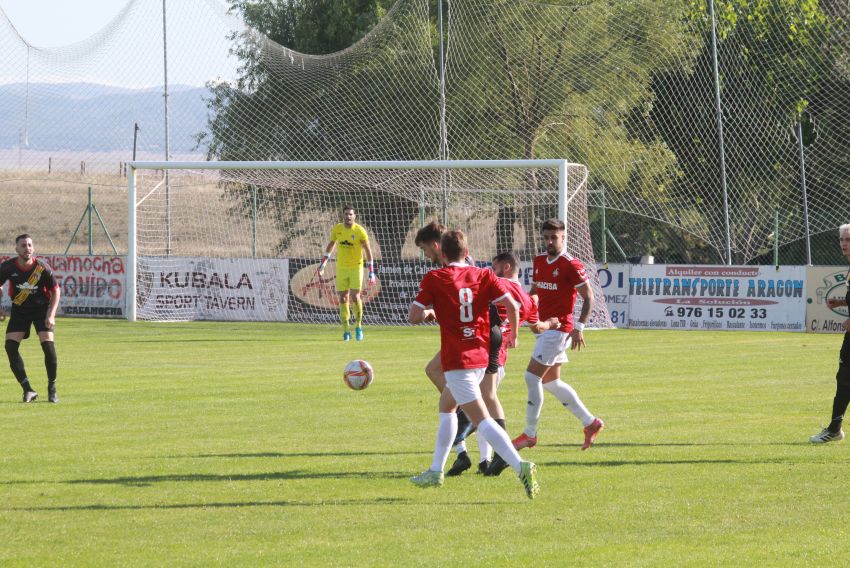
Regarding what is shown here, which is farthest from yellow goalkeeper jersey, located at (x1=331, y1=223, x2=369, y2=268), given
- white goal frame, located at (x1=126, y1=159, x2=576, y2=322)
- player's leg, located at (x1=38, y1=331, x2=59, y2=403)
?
player's leg, located at (x1=38, y1=331, x2=59, y2=403)

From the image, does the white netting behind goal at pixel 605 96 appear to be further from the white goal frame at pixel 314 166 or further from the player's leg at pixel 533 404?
the player's leg at pixel 533 404

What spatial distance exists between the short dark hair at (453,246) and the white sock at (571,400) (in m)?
2.40

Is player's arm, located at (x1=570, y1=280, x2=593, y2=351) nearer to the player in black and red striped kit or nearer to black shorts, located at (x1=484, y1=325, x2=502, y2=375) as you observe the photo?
black shorts, located at (x1=484, y1=325, x2=502, y2=375)

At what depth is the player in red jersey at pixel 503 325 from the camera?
30.7 ft

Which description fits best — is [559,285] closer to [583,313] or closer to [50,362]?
[583,313]

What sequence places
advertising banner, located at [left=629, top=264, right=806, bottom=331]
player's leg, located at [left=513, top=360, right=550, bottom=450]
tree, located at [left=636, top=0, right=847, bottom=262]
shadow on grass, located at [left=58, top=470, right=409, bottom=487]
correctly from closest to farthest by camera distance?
shadow on grass, located at [left=58, top=470, right=409, bottom=487] → player's leg, located at [left=513, top=360, right=550, bottom=450] → tree, located at [left=636, top=0, right=847, bottom=262] → advertising banner, located at [left=629, top=264, right=806, bottom=331]

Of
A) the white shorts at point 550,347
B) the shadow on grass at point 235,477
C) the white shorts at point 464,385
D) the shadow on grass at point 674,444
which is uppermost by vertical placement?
the white shorts at point 550,347

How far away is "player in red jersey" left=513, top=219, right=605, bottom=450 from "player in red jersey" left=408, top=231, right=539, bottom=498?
1.93m

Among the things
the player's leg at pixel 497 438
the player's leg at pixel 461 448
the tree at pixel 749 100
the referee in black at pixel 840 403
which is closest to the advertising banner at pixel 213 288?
the tree at pixel 749 100

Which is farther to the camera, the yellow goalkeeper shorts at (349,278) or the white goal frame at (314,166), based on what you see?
the white goal frame at (314,166)

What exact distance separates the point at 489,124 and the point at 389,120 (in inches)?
92.7

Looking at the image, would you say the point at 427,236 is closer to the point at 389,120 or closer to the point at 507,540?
the point at 507,540

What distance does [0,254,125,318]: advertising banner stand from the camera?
2995 cm

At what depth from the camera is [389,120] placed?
93.4 feet
